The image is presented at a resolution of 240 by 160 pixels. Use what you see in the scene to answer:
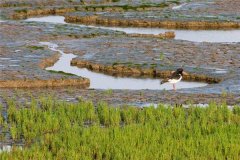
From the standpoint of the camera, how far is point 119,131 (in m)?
17.3

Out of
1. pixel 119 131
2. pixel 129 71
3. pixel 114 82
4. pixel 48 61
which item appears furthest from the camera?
pixel 48 61

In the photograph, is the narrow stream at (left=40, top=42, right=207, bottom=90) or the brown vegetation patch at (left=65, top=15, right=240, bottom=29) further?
the brown vegetation patch at (left=65, top=15, right=240, bottom=29)

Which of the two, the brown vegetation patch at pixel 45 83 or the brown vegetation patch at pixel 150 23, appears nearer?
the brown vegetation patch at pixel 45 83

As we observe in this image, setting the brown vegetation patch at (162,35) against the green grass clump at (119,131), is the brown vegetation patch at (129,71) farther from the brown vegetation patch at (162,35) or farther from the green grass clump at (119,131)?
the brown vegetation patch at (162,35)

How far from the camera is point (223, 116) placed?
20016 millimetres

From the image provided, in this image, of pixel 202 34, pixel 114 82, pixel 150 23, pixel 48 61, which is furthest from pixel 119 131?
pixel 150 23

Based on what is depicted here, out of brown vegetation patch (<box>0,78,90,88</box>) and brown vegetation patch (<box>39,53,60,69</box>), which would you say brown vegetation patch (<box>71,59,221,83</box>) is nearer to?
brown vegetation patch (<box>39,53,60,69</box>)

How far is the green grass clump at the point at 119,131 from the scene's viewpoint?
50.4 ft

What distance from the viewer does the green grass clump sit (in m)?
15.4

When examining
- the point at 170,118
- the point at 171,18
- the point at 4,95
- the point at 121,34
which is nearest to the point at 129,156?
the point at 170,118

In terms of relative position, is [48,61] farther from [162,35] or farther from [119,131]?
[119,131]

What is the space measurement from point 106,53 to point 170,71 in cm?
541

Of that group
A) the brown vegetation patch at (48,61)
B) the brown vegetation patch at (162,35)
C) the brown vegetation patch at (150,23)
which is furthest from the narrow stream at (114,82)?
the brown vegetation patch at (150,23)

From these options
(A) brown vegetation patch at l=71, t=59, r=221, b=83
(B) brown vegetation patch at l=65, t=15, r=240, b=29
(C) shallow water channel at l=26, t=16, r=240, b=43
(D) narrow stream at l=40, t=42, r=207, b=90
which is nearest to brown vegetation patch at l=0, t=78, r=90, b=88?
(D) narrow stream at l=40, t=42, r=207, b=90
